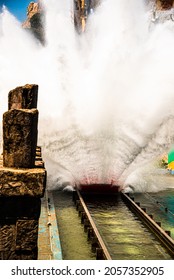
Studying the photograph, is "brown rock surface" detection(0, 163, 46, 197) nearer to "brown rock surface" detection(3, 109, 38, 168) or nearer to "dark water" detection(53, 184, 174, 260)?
"brown rock surface" detection(3, 109, 38, 168)

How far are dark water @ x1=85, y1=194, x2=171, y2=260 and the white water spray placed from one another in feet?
10.7

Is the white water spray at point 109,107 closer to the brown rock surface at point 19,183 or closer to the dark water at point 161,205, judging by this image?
the dark water at point 161,205

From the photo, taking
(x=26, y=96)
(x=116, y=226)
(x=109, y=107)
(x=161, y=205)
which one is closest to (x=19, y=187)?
(x=26, y=96)

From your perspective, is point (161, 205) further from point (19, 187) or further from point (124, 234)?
point (19, 187)

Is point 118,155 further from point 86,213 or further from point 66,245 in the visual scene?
point 66,245

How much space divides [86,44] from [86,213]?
13.3 metres

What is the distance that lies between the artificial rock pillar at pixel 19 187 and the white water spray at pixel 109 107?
32.7ft

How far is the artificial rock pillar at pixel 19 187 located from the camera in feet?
7.75

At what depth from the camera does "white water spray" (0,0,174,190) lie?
13.4 meters

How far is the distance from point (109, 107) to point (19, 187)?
487 inches

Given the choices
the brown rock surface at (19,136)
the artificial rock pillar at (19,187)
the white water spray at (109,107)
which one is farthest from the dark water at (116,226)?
the brown rock surface at (19,136)

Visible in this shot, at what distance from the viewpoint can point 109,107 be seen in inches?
572
